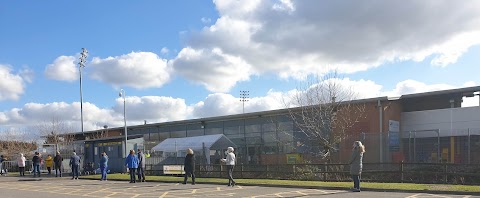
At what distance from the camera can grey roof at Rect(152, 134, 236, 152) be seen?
1152 inches

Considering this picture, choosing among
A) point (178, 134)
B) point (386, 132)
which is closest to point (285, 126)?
point (386, 132)

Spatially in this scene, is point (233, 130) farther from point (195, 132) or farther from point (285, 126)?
point (285, 126)

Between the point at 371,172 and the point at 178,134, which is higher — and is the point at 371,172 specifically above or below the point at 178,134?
below

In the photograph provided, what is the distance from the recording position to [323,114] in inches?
1126

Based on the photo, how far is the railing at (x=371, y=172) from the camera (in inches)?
722

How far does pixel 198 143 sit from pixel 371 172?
12.6m

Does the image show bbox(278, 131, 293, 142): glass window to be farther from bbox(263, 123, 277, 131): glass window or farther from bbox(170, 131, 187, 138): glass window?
bbox(170, 131, 187, 138): glass window

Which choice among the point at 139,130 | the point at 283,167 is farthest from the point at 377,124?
the point at 139,130

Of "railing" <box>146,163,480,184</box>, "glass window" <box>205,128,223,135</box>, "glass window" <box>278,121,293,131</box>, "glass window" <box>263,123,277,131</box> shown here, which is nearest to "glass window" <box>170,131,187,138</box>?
"glass window" <box>205,128,223,135</box>

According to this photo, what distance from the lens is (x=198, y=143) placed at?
98.6ft

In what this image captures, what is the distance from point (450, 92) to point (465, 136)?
668 centimetres

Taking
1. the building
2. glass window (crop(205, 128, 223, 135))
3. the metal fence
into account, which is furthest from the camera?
glass window (crop(205, 128, 223, 135))

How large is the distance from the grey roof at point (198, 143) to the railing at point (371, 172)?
3849 mm

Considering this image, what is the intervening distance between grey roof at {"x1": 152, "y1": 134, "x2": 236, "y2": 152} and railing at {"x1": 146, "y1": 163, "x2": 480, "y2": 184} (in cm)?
385
